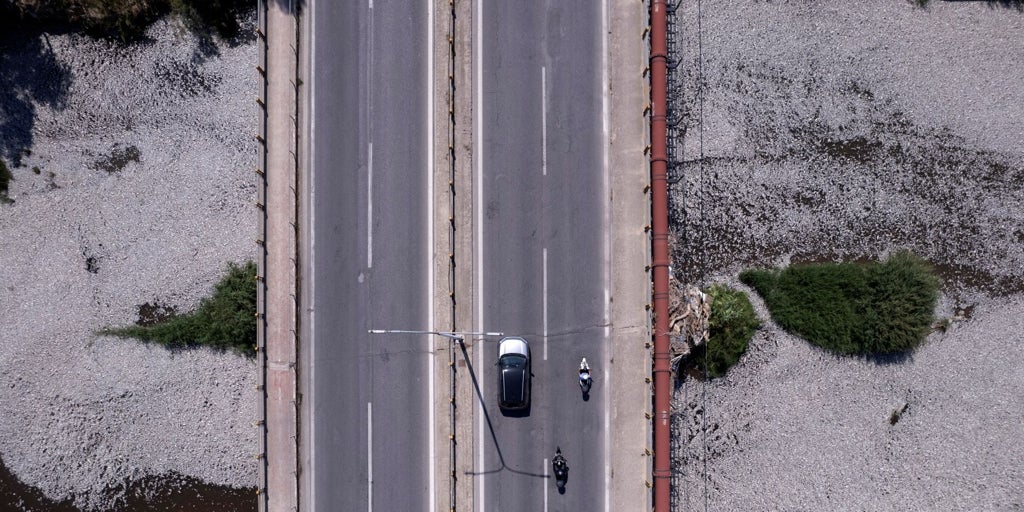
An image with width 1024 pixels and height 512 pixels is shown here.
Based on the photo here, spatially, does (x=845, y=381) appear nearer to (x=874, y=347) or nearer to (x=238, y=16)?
(x=874, y=347)

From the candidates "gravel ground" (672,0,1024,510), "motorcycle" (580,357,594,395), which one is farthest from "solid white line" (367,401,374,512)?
"gravel ground" (672,0,1024,510)

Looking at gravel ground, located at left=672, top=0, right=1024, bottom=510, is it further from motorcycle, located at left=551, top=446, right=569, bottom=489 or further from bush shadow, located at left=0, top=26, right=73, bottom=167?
bush shadow, located at left=0, top=26, right=73, bottom=167

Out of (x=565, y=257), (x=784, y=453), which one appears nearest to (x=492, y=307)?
(x=565, y=257)

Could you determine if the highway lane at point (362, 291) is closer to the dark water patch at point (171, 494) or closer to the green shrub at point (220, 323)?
the green shrub at point (220, 323)

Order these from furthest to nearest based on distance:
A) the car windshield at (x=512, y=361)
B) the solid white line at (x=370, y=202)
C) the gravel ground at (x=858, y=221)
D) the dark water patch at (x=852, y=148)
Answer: the dark water patch at (x=852, y=148) → the gravel ground at (x=858, y=221) → the solid white line at (x=370, y=202) → the car windshield at (x=512, y=361)

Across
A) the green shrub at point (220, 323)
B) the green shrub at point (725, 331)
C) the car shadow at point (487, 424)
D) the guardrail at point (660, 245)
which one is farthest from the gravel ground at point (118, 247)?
the green shrub at point (725, 331)

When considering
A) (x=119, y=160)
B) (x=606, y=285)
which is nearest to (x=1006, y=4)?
(x=606, y=285)
